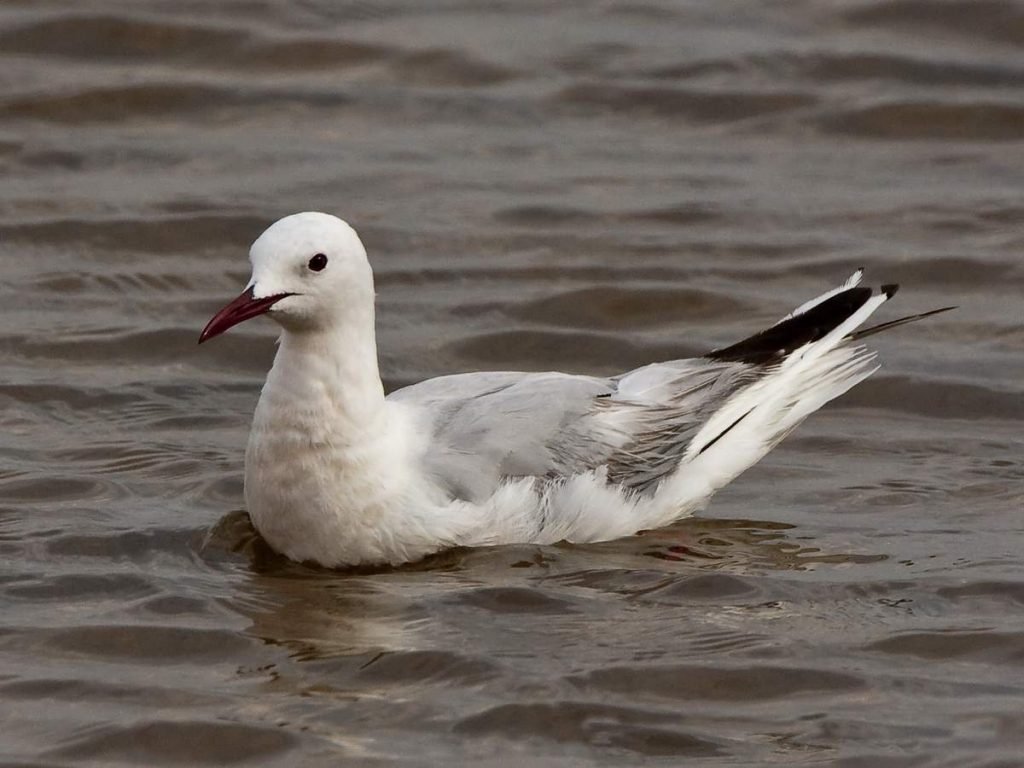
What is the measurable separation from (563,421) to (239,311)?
1.55m

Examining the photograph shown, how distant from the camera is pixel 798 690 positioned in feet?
23.7

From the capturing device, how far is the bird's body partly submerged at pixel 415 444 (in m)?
7.97

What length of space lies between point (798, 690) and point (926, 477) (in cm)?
242

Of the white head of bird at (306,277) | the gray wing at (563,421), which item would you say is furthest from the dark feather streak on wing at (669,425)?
the white head of bird at (306,277)

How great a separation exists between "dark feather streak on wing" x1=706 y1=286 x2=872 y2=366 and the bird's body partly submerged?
0.43 meters

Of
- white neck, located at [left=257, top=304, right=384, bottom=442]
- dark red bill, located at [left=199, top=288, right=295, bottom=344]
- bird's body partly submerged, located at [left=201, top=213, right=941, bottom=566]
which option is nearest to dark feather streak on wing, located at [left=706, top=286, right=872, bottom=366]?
bird's body partly submerged, located at [left=201, top=213, right=941, bottom=566]

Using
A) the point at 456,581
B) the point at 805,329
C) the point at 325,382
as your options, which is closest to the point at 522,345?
the point at 805,329

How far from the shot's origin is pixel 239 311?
7.58 metres

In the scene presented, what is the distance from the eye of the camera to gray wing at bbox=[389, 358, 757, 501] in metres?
8.27

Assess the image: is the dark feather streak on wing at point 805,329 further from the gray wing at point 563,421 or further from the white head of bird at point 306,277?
the white head of bird at point 306,277

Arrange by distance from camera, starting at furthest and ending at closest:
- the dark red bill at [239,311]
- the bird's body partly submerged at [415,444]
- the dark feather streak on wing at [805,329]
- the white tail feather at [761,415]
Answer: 1. the dark feather streak on wing at [805,329]
2. the white tail feather at [761,415]
3. the bird's body partly submerged at [415,444]
4. the dark red bill at [239,311]

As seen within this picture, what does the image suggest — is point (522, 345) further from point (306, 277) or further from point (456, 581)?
point (306, 277)

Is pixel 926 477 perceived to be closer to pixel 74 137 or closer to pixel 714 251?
pixel 714 251

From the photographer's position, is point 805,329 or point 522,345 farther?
point 522,345
